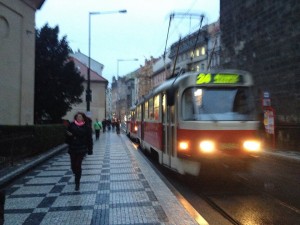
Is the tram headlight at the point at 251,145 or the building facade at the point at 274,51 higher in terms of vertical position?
the building facade at the point at 274,51

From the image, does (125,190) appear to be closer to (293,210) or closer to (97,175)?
(97,175)

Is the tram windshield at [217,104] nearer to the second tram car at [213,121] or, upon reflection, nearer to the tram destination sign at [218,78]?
the second tram car at [213,121]

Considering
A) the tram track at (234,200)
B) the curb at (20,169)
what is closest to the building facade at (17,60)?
the curb at (20,169)

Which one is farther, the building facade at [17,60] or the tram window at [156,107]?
the building facade at [17,60]

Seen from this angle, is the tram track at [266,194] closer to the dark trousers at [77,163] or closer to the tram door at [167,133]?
the tram door at [167,133]

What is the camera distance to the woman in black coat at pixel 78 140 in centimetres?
956

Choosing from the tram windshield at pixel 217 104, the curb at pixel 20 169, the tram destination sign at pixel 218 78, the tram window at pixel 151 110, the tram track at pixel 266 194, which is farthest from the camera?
the tram window at pixel 151 110

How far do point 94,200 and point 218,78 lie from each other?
4258mm

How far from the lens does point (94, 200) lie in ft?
27.7

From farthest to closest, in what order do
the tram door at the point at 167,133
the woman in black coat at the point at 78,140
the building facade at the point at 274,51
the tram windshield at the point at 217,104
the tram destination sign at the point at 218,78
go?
1. the building facade at the point at 274,51
2. the tram door at the point at 167,133
3. the tram destination sign at the point at 218,78
4. the tram windshield at the point at 217,104
5. the woman in black coat at the point at 78,140

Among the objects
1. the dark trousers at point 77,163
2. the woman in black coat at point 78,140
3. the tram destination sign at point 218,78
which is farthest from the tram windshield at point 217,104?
the dark trousers at point 77,163

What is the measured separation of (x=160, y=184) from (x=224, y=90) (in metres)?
2.72

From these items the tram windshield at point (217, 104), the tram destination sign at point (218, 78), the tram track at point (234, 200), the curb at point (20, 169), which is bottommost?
the tram track at point (234, 200)

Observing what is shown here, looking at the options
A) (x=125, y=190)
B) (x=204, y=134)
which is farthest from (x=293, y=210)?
(x=125, y=190)
